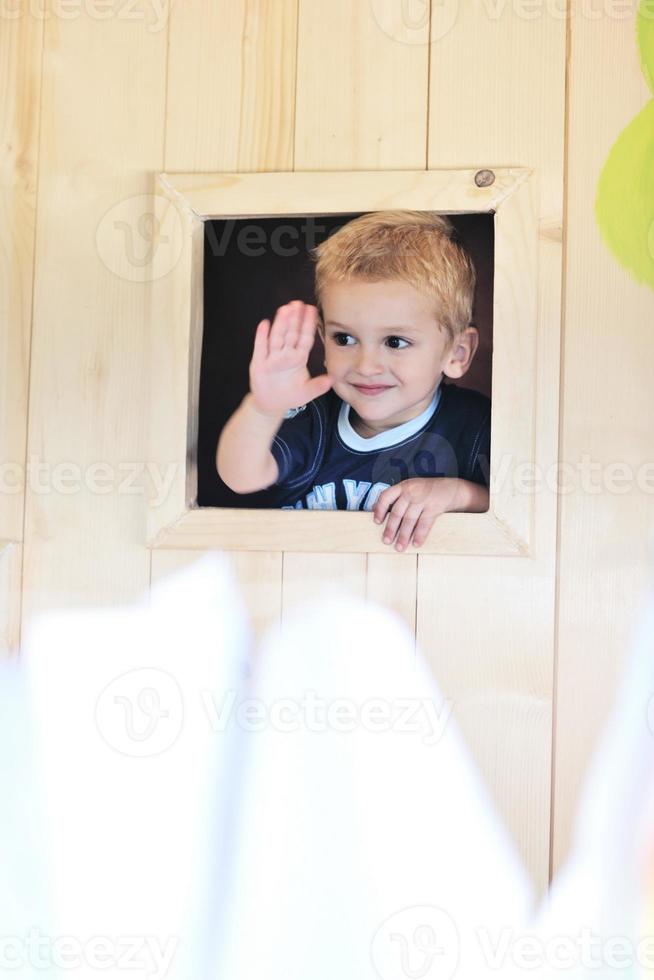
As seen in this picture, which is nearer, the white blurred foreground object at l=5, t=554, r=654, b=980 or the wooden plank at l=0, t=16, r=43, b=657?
the white blurred foreground object at l=5, t=554, r=654, b=980

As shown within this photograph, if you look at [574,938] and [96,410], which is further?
[96,410]

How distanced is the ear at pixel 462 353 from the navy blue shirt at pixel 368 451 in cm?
2

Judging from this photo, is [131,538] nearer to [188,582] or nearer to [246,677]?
[188,582]

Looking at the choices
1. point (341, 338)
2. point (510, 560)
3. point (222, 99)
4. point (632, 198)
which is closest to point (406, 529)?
point (510, 560)

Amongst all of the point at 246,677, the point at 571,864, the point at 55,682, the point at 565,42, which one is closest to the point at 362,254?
the point at 565,42

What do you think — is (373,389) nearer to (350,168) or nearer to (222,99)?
(350,168)

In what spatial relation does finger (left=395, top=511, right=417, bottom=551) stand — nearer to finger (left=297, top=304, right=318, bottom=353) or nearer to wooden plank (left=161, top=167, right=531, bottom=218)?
finger (left=297, top=304, right=318, bottom=353)

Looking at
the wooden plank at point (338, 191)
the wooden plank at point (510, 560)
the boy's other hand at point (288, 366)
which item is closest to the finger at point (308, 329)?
the boy's other hand at point (288, 366)

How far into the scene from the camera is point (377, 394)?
1.13m

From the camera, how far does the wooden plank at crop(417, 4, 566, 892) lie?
3.62 feet

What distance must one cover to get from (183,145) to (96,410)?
327 mm

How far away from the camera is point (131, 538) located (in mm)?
1177

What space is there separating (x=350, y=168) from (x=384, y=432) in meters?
0.31

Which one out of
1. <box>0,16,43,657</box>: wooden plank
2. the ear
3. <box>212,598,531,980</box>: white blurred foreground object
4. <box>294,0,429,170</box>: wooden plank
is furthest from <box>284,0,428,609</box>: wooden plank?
<box>0,16,43,657</box>: wooden plank
